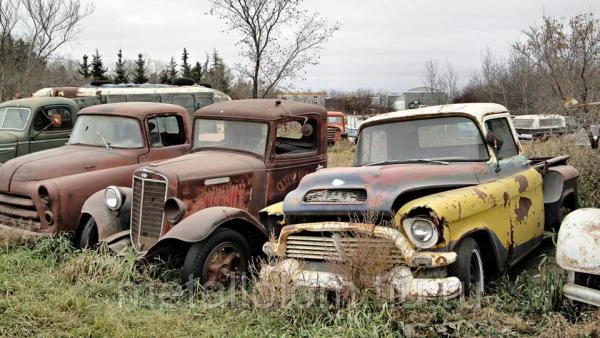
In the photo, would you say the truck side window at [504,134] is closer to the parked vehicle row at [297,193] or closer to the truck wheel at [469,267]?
the parked vehicle row at [297,193]

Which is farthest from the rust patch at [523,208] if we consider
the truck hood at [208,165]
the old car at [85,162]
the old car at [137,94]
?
the old car at [137,94]

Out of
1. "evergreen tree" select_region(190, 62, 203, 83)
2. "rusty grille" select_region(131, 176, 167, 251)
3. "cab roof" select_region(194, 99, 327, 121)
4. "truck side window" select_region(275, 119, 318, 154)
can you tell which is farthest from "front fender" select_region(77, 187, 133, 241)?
"evergreen tree" select_region(190, 62, 203, 83)

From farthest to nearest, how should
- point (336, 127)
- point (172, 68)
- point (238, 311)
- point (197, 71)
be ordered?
point (172, 68)
point (197, 71)
point (336, 127)
point (238, 311)

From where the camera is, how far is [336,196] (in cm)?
494

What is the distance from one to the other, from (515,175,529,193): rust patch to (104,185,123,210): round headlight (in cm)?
443

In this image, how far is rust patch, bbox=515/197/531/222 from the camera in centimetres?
555

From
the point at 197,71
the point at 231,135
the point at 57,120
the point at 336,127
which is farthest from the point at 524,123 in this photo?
the point at 197,71

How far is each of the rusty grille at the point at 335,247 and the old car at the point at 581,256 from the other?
4.08 ft

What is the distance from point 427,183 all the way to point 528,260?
7.36 feet

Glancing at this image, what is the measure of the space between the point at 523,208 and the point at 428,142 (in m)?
1.15

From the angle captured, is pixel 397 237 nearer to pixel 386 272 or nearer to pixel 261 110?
pixel 386 272

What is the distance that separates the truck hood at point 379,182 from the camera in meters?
4.71

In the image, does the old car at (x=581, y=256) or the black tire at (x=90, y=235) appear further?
the black tire at (x=90, y=235)

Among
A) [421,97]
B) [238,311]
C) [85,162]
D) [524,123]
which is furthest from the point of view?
[421,97]
